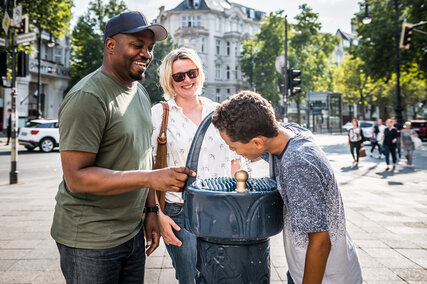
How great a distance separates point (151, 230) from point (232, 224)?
871 millimetres

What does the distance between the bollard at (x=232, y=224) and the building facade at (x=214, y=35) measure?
51.3 m

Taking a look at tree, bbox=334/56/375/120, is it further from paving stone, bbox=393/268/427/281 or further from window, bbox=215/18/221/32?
paving stone, bbox=393/268/427/281

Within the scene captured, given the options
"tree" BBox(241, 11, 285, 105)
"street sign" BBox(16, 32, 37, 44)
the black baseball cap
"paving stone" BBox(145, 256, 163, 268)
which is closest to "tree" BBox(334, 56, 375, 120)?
"tree" BBox(241, 11, 285, 105)

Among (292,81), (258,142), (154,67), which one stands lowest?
(258,142)

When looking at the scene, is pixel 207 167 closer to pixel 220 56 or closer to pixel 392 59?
pixel 392 59

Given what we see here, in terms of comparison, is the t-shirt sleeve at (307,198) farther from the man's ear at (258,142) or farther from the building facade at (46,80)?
the building facade at (46,80)

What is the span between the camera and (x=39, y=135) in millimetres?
16781

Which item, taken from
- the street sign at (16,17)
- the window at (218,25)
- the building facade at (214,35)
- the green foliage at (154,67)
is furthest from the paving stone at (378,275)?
the window at (218,25)

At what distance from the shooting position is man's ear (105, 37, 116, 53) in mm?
1717

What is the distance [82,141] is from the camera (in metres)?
1.44

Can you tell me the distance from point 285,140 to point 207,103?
1.28 metres

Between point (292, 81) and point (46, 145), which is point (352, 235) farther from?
point (46, 145)

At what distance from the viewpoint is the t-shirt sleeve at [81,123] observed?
4.70ft

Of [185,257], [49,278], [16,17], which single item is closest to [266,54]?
[16,17]
